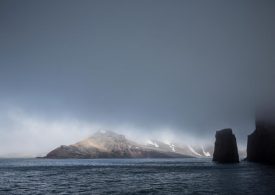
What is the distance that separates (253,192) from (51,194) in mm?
30105

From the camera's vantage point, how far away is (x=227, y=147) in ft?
623

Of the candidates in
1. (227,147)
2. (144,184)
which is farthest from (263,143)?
(144,184)

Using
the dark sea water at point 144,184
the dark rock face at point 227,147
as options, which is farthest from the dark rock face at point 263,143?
the dark sea water at point 144,184

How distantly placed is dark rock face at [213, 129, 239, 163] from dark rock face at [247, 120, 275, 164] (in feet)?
30.1

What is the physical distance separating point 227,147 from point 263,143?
27044 millimetres

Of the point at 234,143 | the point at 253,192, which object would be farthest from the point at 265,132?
the point at 253,192

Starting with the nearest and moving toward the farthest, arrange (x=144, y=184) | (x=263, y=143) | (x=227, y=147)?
(x=144, y=184), (x=263, y=143), (x=227, y=147)

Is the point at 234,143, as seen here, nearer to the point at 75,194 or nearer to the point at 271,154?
the point at 271,154

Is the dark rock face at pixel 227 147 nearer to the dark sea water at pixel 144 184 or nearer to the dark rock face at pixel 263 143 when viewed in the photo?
the dark rock face at pixel 263 143

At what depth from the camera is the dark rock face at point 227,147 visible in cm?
18700

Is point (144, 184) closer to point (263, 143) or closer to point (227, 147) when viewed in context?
point (263, 143)

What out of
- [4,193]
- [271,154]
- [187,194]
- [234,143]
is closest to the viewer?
[187,194]

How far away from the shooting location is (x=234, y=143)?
189750 mm

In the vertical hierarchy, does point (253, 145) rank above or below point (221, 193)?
above
